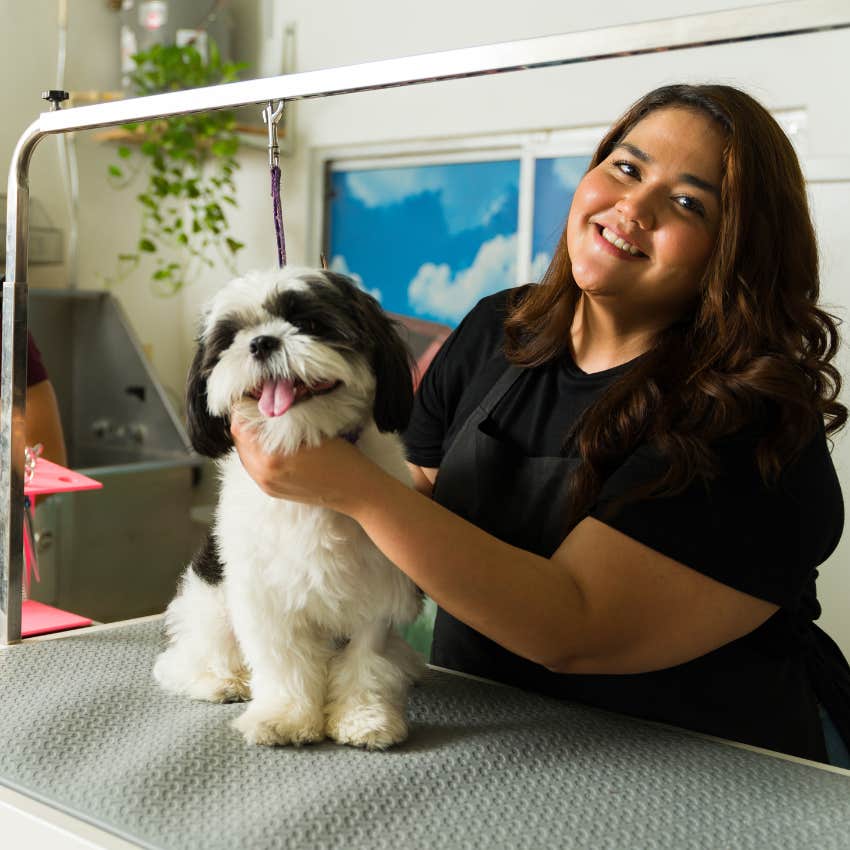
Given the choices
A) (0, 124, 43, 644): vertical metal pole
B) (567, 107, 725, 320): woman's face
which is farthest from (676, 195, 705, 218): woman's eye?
(0, 124, 43, 644): vertical metal pole

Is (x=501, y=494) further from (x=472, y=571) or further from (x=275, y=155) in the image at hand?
(x=275, y=155)

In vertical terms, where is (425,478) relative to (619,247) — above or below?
below

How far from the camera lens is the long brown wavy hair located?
3.88ft

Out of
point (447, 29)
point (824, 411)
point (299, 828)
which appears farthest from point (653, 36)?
point (447, 29)

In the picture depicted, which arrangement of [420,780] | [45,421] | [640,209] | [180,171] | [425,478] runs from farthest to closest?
1. [180,171]
2. [45,421]
3. [425,478]
4. [640,209]
5. [420,780]

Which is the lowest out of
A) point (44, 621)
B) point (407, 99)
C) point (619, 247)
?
point (44, 621)

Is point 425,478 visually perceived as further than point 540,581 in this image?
Yes

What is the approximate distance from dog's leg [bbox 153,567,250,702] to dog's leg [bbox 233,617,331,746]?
0.06 metres

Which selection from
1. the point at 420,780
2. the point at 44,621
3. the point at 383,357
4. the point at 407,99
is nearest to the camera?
the point at 420,780

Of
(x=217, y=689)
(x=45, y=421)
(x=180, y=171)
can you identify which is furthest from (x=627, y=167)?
(x=180, y=171)

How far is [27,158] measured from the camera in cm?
139

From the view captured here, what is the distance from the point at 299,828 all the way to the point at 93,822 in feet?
0.63

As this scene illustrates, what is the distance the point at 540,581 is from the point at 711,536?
0.21m

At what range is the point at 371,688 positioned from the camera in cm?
116
